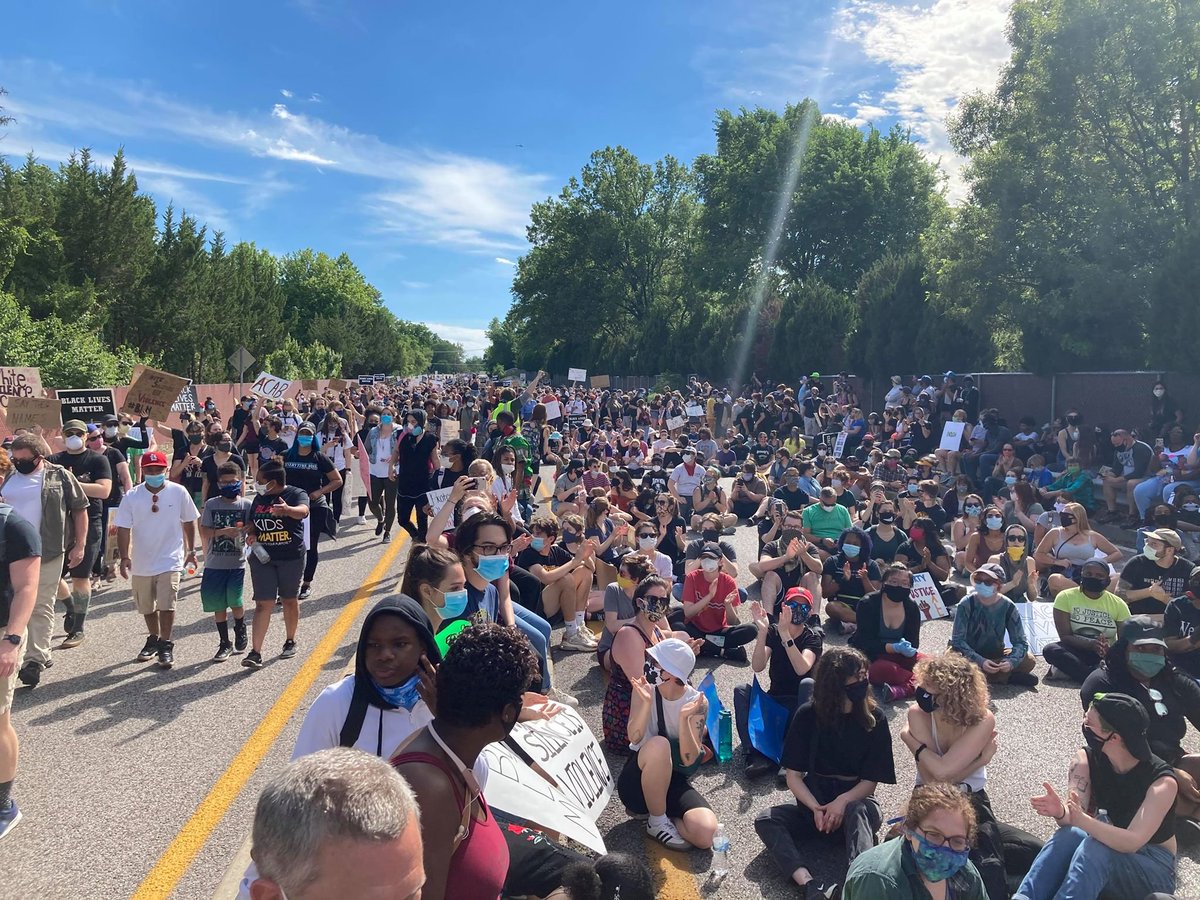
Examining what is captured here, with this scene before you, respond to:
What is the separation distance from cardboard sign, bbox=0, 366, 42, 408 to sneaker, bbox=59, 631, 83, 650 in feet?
32.0

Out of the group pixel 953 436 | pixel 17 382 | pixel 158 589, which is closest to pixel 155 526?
pixel 158 589

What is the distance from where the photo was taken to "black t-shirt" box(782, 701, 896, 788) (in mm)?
4461

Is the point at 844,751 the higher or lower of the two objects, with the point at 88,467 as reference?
lower

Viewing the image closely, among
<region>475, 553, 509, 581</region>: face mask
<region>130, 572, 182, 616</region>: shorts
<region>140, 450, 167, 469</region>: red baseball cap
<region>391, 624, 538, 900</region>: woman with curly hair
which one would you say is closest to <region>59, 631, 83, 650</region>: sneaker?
<region>130, 572, 182, 616</region>: shorts

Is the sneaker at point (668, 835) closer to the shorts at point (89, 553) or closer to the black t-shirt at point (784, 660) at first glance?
the black t-shirt at point (784, 660)

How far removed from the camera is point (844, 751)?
4.48 metres

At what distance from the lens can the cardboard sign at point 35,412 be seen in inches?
458

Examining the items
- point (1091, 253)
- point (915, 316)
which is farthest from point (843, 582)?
point (915, 316)

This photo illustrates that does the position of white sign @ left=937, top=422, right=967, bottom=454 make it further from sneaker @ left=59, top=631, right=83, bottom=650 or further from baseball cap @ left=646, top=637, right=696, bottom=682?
sneaker @ left=59, top=631, right=83, bottom=650

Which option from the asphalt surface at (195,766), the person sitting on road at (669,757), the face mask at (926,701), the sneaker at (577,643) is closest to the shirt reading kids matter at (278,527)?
the asphalt surface at (195,766)

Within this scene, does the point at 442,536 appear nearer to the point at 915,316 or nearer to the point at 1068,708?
the point at 1068,708

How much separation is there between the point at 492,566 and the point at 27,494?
3921 millimetres

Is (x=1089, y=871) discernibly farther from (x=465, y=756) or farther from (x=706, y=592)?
(x=706, y=592)

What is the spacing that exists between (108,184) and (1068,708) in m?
37.7
